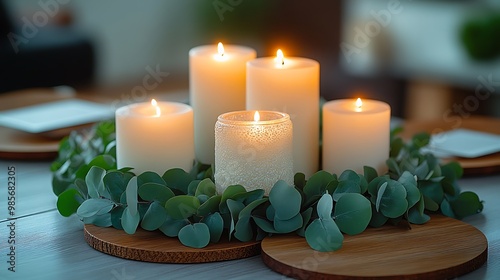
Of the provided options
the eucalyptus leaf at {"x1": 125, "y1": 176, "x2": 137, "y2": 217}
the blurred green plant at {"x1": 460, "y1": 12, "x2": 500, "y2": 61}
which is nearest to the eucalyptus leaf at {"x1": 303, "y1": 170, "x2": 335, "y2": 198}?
the eucalyptus leaf at {"x1": 125, "y1": 176, "x2": 137, "y2": 217}

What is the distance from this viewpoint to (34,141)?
5.07ft

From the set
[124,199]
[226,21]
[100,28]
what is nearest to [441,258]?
[124,199]

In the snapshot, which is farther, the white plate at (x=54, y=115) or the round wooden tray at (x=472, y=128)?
the white plate at (x=54, y=115)

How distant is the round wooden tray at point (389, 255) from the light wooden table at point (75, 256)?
20mm

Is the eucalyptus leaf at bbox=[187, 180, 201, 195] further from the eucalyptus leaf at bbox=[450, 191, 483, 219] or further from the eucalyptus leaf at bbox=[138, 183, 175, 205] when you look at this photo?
the eucalyptus leaf at bbox=[450, 191, 483, 219]

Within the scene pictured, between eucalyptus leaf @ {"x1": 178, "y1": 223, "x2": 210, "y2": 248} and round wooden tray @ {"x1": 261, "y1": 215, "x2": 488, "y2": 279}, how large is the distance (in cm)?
7

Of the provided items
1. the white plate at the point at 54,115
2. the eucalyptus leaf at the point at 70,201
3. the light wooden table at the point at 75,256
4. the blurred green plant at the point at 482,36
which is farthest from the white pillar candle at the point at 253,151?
the blurred green plant at the point at 482,36

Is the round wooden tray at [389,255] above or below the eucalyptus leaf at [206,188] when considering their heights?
below

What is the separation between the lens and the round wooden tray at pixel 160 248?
0.96 metres

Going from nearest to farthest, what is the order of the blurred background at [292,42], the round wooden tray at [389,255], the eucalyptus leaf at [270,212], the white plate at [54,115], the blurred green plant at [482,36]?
the round wooden tray at [389,255]
the eucalyptus leaf at [270,212]
the white plate at [54,115]
the blurred green plant at [482,36]
the blurred background at [292,42]

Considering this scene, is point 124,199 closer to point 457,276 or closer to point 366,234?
point 366,234

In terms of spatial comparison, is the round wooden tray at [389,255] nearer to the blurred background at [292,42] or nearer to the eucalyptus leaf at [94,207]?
the eucalyptus leaf at [94,207]

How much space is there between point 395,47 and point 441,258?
133 inches

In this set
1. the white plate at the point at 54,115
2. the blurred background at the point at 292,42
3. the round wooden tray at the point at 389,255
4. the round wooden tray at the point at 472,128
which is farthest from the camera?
the blurred background at the point at 292,42
